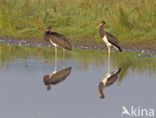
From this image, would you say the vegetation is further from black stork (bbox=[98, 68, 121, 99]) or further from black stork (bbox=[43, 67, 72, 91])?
black stork (bbox=[43, 67, 72, 91])

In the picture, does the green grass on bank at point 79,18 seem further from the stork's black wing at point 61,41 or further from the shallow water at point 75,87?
the stork's black wing at point 61,41

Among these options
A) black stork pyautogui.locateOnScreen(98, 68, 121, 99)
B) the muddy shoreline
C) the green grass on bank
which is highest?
the green grass on bank

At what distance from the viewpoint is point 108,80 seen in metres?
14.1

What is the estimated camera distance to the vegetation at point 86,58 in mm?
16250

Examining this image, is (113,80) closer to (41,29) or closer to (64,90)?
(64,90)

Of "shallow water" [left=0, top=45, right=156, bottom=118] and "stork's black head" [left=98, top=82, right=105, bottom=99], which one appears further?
"stork's black head" [left=98, top=82, right=105, bottom=99]

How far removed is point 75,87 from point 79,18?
13839 mm

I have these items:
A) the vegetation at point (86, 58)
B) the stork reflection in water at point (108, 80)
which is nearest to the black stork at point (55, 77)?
the vegetation at point (86, 58)

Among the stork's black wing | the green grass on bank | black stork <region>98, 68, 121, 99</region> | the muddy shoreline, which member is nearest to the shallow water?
black stork <region>98, 68, 121, 99</region>

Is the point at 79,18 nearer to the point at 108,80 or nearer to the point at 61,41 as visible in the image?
the point at 61,41

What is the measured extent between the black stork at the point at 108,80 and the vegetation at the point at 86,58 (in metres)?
0.15

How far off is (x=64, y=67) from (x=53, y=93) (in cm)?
417

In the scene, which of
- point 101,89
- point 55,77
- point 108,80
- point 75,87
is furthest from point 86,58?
point 101,89

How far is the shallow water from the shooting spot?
10539 millimetres
